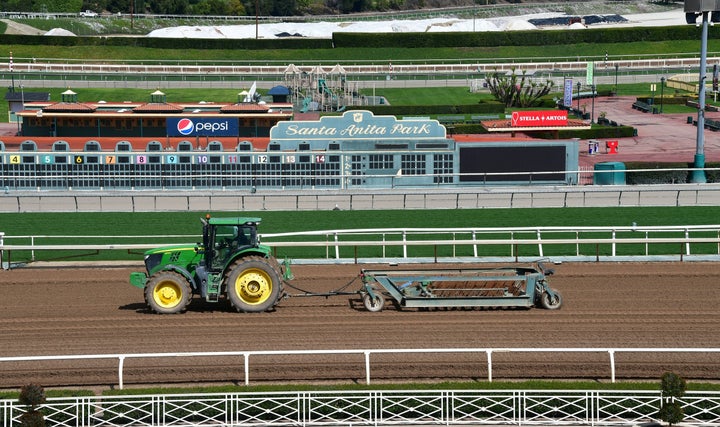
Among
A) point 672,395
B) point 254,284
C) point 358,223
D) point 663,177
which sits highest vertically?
point 663,177

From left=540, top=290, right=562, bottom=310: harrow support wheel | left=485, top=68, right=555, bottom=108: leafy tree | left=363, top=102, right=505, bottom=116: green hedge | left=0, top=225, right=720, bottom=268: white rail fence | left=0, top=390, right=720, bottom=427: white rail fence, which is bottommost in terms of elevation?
left=0, top=390, right=720, bottom=427: white rail fence

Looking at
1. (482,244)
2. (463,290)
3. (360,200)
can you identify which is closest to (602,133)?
(360,200)

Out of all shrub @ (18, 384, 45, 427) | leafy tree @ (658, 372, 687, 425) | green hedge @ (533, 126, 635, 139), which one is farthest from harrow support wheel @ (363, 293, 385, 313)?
green hedge @ (533, 126, 635, 139)

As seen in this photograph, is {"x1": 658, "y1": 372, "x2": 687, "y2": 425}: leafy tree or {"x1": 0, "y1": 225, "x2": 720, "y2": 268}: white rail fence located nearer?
{"x1": 658, "y1": 372, "x2": 687, "y2": 425}: leafy tree

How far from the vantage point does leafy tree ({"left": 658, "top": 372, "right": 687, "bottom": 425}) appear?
12.9m

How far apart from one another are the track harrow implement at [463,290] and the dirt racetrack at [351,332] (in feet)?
0.61

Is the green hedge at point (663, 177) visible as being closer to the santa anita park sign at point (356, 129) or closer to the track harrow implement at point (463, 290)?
the santa anita park sign at point (356, 129)

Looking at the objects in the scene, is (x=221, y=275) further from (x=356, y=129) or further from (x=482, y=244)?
(x=356, y=129)

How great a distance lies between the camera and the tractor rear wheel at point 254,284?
17953 mm

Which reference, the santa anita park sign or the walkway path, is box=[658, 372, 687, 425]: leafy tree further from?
the walkway path

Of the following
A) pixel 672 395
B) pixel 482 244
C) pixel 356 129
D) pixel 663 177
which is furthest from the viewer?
pixel 663 177

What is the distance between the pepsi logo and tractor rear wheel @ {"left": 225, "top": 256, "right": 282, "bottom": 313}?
68.3 feet

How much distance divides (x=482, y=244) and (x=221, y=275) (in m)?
8.43

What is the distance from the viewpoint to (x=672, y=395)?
12.9m
